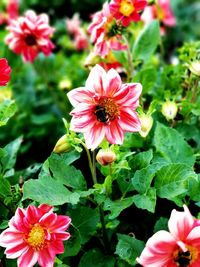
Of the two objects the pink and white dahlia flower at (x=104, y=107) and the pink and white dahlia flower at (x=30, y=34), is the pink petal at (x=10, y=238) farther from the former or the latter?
the pink and white dahlia flower at (x=30, y=34)

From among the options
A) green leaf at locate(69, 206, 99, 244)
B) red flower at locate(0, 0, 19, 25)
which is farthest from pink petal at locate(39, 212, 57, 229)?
red flower at locate(0, 0, 19, 25)

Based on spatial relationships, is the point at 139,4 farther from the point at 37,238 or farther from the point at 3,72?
the point at 37,238

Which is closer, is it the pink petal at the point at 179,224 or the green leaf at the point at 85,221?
the pink petal at the point at 179,224

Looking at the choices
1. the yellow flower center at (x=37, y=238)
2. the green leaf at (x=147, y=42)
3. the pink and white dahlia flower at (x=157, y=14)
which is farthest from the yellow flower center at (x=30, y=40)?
the yellow flower center at (x=37, y=238)

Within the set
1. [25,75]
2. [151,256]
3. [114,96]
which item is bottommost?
[25,75]

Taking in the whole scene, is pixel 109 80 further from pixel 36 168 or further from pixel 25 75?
pixel 25 75

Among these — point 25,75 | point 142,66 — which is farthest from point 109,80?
point 25,75

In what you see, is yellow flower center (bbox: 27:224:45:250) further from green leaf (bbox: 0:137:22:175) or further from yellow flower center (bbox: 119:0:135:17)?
yellow flower center (bbox: 119:0:135:17)
